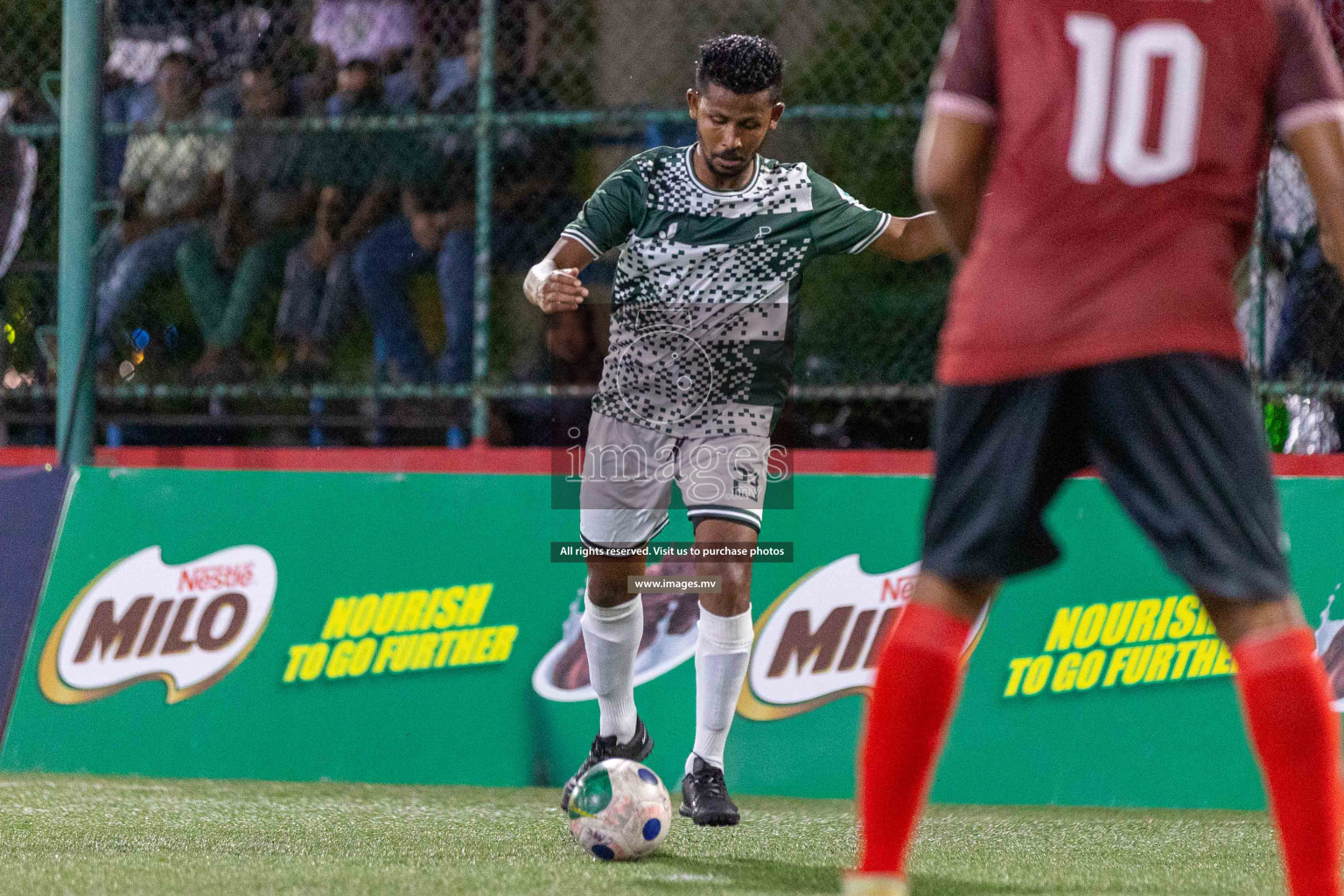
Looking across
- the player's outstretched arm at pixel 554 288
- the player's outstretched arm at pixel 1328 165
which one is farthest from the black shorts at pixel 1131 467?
the player's outstretched arm at pixel 554 288

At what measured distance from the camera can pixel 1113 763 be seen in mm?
5078

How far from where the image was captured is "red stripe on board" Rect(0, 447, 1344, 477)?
5391 millimetres

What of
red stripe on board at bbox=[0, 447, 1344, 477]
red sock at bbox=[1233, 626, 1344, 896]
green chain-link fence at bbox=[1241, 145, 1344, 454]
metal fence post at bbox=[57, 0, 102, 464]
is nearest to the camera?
red sock at bbox=[1233, 626, 1344, 896]

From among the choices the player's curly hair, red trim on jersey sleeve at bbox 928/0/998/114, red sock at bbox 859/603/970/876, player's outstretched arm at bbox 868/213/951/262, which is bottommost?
red sock at bbox 859/603/970/876

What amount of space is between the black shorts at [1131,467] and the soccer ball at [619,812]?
62.9 inches

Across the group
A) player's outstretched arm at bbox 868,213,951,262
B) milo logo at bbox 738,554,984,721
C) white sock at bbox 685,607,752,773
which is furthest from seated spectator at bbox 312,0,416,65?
white sock at bbox 685,607,752,773

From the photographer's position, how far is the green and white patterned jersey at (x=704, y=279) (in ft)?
15.3

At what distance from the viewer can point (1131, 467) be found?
2.42m

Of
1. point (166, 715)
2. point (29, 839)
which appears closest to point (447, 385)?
point (166, 715)

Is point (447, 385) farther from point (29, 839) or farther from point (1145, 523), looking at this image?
point (1145, 523)

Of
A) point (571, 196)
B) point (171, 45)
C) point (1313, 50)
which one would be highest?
point (1313, 50)

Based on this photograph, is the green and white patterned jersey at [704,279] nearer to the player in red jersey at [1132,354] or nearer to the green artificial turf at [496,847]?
the green artificial turf at [496,847]

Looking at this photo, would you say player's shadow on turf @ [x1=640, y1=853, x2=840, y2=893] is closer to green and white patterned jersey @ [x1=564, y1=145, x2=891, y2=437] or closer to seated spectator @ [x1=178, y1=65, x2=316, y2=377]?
green and white patterned jersey @ [x1=564, y1=145, x2=891, y2=437]

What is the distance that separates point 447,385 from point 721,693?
2.21 metres
